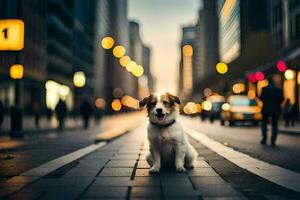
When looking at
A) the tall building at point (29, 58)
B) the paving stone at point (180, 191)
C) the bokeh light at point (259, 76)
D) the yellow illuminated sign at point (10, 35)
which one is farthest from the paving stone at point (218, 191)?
the tall building at point (29, 58)

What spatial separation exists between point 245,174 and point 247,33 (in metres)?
68.6

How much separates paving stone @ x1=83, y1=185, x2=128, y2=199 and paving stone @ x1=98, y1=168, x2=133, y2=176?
1.18 meters

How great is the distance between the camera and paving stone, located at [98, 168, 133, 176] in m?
6.83

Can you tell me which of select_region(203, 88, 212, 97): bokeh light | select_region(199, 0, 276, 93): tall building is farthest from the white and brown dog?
select_region(203, 88, 212, 97): bokeh light

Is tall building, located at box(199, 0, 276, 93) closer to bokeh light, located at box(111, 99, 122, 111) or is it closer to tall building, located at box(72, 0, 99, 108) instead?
tall building, located at box(72, 0, 99, 108)

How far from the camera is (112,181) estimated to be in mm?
6133

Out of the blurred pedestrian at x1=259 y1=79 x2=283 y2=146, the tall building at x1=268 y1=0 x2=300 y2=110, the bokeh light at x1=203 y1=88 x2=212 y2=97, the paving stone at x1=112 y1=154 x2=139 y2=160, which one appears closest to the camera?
the paving stone at x1=112 y1=154 x2=139 y2=160

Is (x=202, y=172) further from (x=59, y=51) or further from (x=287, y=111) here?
(x=59, y=51)

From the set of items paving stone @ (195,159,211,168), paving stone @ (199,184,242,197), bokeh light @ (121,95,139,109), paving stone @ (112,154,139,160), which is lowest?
paving stone @ (199,184,242,197)

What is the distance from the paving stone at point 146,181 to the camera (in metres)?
5.87

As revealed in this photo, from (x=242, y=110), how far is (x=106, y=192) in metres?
24.2

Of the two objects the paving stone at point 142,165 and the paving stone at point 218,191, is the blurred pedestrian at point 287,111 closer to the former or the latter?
the paving stone at point 142,165

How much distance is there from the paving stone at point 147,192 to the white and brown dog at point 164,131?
1.07 m

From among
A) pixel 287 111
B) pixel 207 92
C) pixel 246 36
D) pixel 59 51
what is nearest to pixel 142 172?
pixel 287 111
